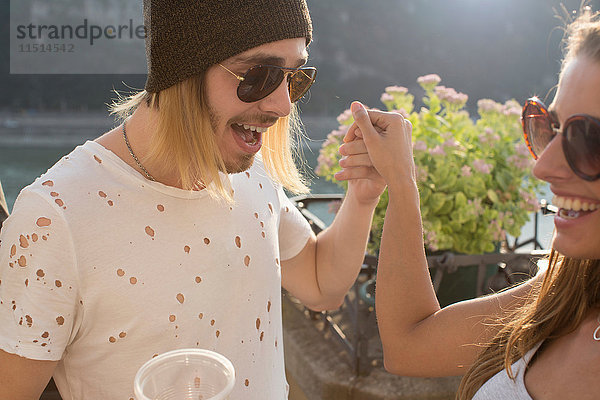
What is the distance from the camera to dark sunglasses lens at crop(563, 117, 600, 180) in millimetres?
762

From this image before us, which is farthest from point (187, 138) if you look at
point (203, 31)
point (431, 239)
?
point (431, 239)

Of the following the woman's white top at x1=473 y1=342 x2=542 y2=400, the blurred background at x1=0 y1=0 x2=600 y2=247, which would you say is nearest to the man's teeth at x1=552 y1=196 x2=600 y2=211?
the woman's white top at x1=473 y1=342 x2=542 y2=400

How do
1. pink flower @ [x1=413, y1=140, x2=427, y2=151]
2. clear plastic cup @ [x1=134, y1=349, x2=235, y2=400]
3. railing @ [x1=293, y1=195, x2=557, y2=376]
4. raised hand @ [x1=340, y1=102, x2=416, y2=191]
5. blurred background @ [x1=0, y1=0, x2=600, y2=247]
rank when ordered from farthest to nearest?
blurred background @ [x1=0, y1=0, x2=600, y2=247] < pink flower @ [x1=413, y1=140, x2=427, y2=151] < railing @ [x1=293, y1=195, x2=557, y2=376] < raised hand @ [x1=340, y1=102, x2=416, y2=191] < clear plastic cup @ [x1=134, y1=349, x2=235, y2=400]

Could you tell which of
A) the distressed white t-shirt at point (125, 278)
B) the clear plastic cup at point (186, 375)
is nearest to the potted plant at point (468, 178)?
the distressed white t-shirt at point (125, 278)

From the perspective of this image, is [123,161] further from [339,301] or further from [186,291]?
[339,301]

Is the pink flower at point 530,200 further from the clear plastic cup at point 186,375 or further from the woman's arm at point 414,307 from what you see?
the clear plastic cup at point 186,375

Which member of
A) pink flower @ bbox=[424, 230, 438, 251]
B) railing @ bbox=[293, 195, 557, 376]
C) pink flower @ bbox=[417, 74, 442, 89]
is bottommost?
railing @ bbox=[293, 195, 557, 376]

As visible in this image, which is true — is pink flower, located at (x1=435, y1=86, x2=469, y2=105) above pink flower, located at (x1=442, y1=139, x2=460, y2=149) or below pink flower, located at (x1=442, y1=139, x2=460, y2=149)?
above

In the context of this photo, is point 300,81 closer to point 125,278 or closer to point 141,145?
point 141,145

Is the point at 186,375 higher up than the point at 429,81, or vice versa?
the point at 429,81

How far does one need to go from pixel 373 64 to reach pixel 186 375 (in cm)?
882

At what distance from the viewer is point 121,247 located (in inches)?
41.8

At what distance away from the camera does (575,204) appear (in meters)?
0.83

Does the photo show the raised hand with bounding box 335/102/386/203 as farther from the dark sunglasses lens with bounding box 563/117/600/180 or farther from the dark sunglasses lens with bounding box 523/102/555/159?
the dark sunglasses lens with bounding box 563/117/600/180
